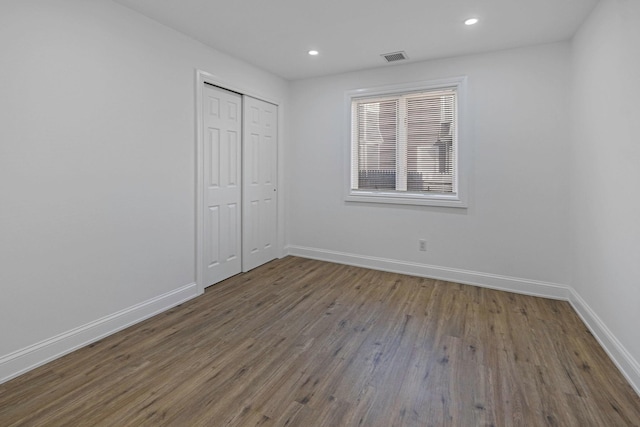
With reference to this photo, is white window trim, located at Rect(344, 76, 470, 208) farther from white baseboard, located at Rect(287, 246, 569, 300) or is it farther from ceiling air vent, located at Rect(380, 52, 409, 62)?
white baseboard, located at Rect(287, 246, 569, 300)

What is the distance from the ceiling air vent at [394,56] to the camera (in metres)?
3.63

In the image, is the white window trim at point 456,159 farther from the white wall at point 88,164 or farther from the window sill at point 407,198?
the white wall at point 88,164

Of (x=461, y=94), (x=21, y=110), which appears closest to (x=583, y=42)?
(x=461, y=94)

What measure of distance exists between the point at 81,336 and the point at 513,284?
3.97 meters

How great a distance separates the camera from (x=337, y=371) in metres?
2.10

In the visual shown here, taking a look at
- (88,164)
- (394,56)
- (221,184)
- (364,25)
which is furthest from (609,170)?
(88,164)

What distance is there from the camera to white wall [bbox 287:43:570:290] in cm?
329

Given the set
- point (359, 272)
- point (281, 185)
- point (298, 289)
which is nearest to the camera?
point (298, 289)

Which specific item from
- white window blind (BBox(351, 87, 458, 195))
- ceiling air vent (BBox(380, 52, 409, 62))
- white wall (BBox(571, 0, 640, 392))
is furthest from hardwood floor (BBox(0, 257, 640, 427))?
ceiling air vent (BBox(380, 52, 409, 62))

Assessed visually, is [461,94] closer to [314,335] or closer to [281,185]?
[281,185]

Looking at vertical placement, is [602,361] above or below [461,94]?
below

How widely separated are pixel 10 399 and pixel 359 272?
3.25 meters

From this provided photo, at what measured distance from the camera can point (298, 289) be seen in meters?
3.55

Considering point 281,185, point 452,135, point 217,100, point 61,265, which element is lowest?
point 61,265
